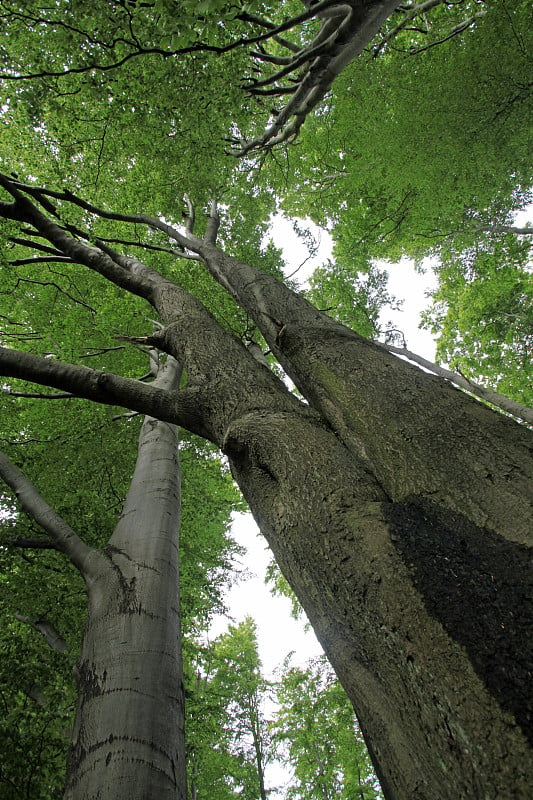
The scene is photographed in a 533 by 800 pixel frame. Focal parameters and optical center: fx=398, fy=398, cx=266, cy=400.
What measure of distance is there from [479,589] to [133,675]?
5.36 feet

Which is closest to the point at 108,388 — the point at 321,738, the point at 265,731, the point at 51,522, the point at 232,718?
the point at 51,522

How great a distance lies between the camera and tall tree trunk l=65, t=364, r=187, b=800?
1550 millimetres

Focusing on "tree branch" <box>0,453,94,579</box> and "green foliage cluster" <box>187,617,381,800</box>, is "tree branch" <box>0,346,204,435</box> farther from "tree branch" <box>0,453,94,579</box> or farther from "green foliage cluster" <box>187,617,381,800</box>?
"green foliage cluster" <box>187,617,381,800</box>

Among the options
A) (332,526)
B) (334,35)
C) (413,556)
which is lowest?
(413,556)

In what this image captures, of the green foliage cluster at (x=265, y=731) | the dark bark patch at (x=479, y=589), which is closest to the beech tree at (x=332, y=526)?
the dark bark patch at (x=479, y=589)

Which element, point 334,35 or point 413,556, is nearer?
point 413,556

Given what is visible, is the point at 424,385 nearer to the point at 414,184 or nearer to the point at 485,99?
the point at 485,99

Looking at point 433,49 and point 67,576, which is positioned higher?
point 433,49

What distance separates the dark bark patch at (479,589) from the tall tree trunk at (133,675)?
4.64ft

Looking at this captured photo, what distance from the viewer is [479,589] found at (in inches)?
38.0

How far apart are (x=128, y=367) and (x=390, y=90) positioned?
7102 mm

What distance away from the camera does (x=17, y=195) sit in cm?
384

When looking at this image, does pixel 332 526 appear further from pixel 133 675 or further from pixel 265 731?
pixel 265 731

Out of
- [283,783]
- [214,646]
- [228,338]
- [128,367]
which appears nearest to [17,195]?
[228,338]
